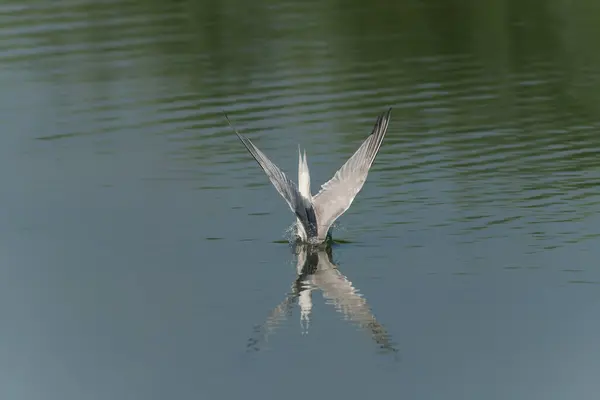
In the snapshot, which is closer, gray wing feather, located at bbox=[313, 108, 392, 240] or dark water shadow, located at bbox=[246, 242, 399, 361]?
dark water shadow, located at bbox=[246, 242, 399, 361]

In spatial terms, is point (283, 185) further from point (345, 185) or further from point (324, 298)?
point (324, 298)

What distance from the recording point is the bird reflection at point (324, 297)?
13.1 metres

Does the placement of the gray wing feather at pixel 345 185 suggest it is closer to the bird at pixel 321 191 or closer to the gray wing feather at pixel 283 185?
the bird at pixel 321 191

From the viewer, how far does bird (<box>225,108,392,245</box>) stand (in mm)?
15086

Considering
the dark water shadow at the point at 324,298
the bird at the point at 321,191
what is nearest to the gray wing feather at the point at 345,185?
the bird at the point at 321,191

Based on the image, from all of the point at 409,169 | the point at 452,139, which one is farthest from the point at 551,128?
the point at 409,169

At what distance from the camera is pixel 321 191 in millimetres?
16062

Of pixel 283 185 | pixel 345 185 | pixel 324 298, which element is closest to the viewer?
pixel 324 298

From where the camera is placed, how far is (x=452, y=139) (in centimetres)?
1912

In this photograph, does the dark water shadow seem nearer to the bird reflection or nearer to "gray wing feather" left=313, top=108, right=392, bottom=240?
the bird reflection

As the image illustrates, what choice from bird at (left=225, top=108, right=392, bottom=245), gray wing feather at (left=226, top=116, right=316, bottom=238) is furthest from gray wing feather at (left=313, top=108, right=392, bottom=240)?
gray wing feather at (left=226, top=116, right=316, bottom=238)

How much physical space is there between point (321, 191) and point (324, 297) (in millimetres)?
2178

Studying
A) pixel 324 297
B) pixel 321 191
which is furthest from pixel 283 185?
pixel 324 297

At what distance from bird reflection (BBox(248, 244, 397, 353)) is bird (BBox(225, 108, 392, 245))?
0.71 ft
